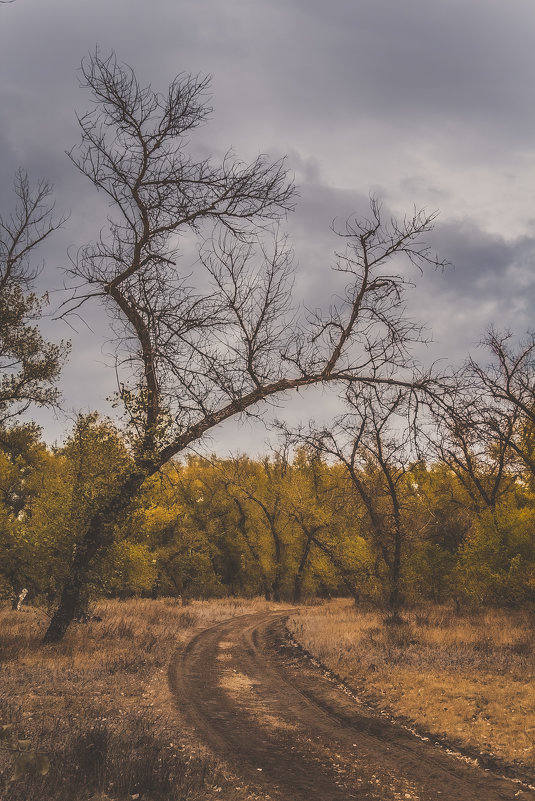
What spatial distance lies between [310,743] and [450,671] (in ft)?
17.0

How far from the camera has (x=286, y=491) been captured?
4022 cm

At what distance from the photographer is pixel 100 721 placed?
7125 mm

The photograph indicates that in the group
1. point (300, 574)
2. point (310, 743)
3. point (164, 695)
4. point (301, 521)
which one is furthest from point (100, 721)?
point (300, 574)

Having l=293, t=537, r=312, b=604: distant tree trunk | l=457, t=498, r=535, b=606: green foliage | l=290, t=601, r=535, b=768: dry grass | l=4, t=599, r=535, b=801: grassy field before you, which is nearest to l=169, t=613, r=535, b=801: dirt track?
l=4, t=599, r=535, b=801: grassy field

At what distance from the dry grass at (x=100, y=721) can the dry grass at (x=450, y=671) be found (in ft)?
13.7

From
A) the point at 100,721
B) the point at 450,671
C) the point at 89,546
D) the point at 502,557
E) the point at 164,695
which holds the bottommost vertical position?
the point at 164,695

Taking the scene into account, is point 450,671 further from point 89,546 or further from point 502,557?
point 502,557

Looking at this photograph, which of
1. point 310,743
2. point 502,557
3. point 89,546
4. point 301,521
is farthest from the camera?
point 301,521

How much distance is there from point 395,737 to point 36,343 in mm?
14002

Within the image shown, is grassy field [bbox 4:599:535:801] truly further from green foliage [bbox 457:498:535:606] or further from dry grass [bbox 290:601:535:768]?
green foliage [bbox 457:498:535:606]

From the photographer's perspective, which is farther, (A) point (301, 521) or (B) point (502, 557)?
(A) point (301, 521)

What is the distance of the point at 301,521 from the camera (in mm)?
34688

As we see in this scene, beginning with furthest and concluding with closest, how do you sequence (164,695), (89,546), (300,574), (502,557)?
1. (300,574)
2. (502,557)
3. (89,546)
4. (164,695)

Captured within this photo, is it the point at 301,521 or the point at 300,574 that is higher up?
the point at 301,521
